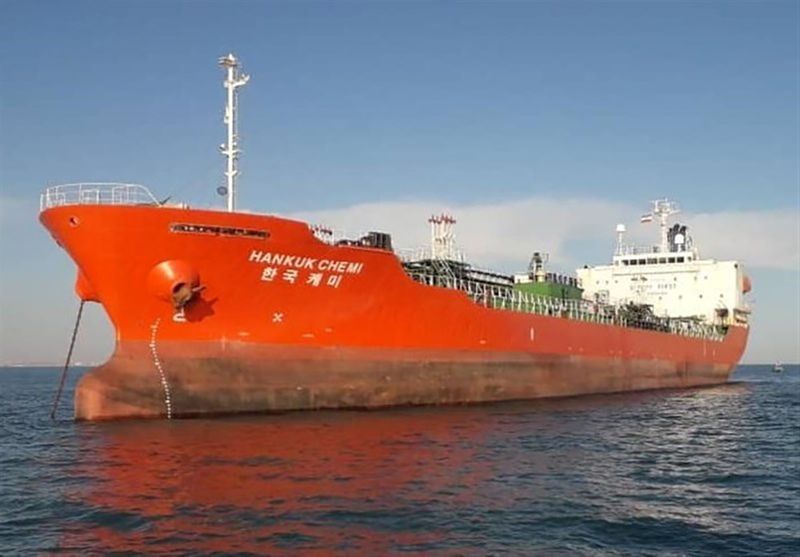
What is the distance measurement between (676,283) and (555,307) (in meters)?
15.4

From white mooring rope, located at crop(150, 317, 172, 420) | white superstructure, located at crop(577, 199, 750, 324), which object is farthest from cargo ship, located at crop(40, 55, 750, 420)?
white superstructure, located at crop(577, 199, 750, 324)

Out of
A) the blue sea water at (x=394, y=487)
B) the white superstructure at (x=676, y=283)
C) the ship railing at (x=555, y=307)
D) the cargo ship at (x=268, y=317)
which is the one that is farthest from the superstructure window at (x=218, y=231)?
the white superstructure at (x=676, y=283)

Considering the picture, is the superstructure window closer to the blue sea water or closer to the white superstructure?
the blue sea water

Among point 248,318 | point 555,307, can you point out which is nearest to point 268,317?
point 248,318

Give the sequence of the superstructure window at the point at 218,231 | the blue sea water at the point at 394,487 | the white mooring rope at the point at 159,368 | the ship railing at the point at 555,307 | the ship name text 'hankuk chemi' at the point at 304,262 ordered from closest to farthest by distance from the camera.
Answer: the blue sea water at the point at 394,487, the superstructure window at the point at 218,231, the white mooring rope at the point at 159,368, the ship name text 'hankuk chemi' at the point at 304,262, the ship railing at the point at 555,307

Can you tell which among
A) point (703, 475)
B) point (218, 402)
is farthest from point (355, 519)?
point (218, 402)

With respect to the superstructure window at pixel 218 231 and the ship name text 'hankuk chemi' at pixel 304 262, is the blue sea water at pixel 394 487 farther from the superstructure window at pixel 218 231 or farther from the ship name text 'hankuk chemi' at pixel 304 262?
the superstructure window at pixel 218 231

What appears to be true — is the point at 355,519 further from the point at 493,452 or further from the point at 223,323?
the point at 223,323

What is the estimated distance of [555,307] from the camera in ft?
96.4

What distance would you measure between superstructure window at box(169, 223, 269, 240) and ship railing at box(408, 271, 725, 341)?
5979mm

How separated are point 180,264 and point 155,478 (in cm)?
637

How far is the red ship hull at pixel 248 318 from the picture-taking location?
57.0 feet

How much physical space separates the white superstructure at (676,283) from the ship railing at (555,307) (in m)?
1.19

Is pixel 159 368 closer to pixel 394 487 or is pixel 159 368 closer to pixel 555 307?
pixel 394 487
